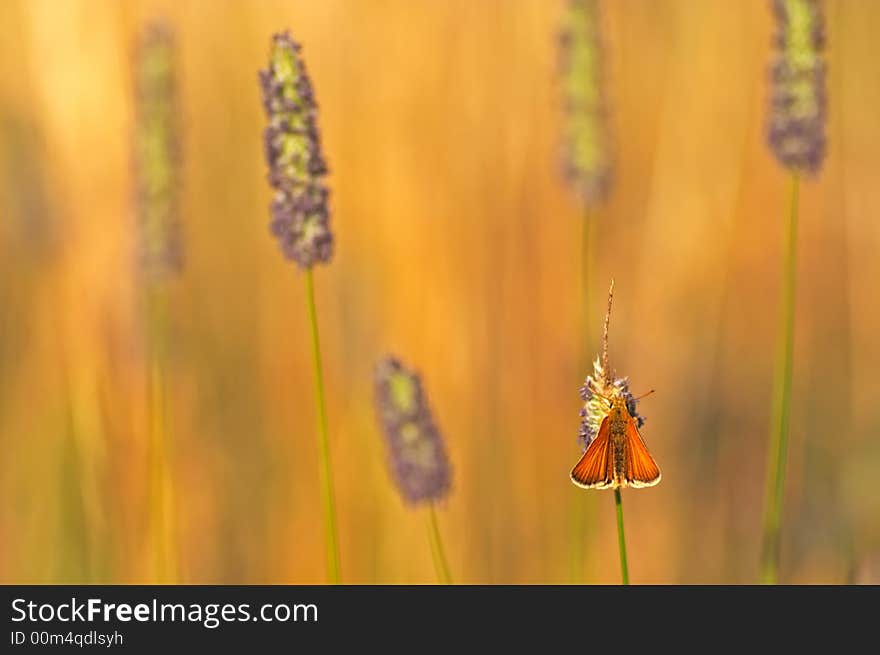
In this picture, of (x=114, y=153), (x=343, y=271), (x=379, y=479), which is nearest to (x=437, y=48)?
(x=343, y=271)

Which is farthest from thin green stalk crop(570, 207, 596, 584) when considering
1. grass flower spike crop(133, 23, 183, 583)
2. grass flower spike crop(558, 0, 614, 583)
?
grass flower spike crop(133, 23, 183, 583)

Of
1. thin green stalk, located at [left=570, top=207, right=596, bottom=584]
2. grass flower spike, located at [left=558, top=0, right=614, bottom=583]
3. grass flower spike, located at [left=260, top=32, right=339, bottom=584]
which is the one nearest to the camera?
grass flower spike, located at [left=260, top=32, right=339, bottom=584]

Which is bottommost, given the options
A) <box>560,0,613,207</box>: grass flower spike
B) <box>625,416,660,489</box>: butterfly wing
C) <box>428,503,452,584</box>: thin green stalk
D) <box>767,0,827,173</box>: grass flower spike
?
<box>428,503,452,584</box>: thin green stalk

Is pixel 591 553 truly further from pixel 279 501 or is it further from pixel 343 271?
pixel 343 271

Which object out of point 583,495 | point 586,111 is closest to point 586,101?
point 586,111

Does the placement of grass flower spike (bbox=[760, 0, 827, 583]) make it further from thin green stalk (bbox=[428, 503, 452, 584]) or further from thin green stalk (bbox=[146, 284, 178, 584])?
thin green stalk (bbox=[146, 284, 178, 584])

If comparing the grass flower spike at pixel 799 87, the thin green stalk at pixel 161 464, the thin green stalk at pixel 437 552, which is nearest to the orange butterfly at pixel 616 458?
the thin green stalk at pixel 437 552

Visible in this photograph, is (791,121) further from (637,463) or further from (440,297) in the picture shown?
(440,297)
